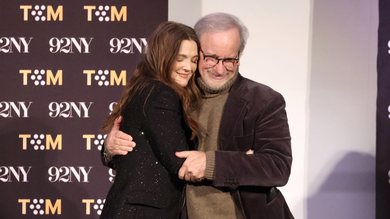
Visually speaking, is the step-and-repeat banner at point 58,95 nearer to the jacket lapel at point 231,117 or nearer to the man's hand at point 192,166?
the jacket lapel at point 231,117

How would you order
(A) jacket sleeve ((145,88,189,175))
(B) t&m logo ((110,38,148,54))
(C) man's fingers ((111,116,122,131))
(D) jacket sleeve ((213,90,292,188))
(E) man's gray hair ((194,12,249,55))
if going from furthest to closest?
(B) t&m logo ((110,38,148,54)) < (E) man's gray hair ((194,12,249,55)) < (C) man's fingers ((111,116,122,131)) < (D) jacket sleeve ((213,90,292,188)) < (A) jacket sleeve ((145,88,189,175))

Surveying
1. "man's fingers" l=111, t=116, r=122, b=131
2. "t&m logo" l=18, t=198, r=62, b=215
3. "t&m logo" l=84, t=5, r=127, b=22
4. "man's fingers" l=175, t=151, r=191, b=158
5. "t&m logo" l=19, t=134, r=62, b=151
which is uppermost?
"t&m logo" l=84, t=5, r=127, b=22

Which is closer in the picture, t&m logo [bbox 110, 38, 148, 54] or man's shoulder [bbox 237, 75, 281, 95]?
man's shoulder [bbox 237, 75, 281, 95]

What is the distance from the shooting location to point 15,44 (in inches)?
150

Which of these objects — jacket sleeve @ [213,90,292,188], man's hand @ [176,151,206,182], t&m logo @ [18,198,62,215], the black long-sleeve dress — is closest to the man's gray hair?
jacket sleeve @ [213,90,292,188]

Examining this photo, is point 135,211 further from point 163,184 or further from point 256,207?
point 256,207

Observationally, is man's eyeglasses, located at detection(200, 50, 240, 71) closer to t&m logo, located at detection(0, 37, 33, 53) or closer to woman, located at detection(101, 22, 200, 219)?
woman, located at detection(101, 22, 200, 219)

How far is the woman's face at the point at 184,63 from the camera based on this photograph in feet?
7.45

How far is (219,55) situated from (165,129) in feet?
1.53

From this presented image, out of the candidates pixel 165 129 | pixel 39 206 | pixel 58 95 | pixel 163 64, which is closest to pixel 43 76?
pixel 58 95

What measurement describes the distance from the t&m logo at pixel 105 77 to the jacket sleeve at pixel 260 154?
1538 mm

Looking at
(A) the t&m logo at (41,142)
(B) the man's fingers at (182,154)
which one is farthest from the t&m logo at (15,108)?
(B) the man's fingers at (182,154)

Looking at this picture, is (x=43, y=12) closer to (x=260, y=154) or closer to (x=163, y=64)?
(x=163, y=64)

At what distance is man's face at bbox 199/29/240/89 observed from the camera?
8.02 ft
